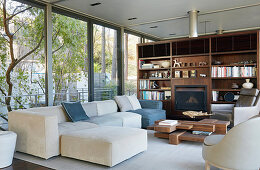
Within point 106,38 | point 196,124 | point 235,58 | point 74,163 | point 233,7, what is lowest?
point 74,163

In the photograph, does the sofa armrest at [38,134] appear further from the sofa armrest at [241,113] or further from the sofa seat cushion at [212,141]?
the sofa armrest at [241,113]

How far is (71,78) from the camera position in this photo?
5895mm

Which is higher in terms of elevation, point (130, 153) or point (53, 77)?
point (53, 77)

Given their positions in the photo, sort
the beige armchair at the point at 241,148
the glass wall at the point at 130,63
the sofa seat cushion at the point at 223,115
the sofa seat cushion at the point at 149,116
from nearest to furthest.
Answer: the beige armchair at the point at 241,148
the sofa seat cushion at the point at 223,115
the sofa seat cushion at the point at 149,116
the glass wall at the point at 130,63

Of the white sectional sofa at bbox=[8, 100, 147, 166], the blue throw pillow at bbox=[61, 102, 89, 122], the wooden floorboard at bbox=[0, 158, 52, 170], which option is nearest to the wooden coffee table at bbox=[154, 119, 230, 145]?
the white sectional sofa at bbox=[8, 100, 147, 166]

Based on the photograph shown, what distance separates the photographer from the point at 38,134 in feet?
10.8

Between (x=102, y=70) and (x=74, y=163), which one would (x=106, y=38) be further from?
(x=74, y=163)

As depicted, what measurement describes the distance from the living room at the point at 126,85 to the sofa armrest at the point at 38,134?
14mm

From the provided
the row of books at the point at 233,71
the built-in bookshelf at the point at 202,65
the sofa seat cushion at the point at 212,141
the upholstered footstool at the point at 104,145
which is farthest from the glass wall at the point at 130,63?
the sofa seat cushion at the point at 212,141

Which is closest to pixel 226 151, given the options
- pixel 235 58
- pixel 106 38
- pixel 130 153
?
pixel 130 153

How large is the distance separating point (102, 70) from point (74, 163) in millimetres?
4083

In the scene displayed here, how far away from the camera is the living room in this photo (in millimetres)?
3066

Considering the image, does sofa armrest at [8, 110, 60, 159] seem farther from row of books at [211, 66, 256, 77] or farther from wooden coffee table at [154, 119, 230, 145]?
row of books at [211, 66, 256, 77]

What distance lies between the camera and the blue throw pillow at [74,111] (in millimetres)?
4219
